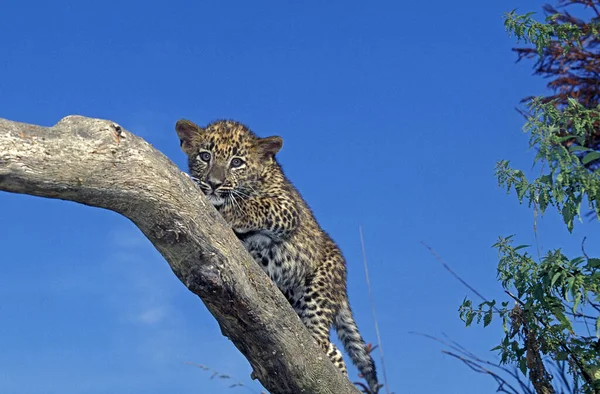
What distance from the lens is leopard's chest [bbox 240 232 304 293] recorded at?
25.1ft

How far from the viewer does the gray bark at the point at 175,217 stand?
187 inches

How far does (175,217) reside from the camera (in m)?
5.30

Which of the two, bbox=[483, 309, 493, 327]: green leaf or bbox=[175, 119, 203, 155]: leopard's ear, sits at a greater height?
bbox=[175, 119, 203, 155]: leopard's ear

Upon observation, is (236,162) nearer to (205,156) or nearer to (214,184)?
(205,156)

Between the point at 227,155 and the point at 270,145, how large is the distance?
461 mm

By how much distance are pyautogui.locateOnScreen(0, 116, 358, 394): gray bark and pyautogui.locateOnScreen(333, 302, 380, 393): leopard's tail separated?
4.65 ft

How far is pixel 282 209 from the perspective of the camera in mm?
7695

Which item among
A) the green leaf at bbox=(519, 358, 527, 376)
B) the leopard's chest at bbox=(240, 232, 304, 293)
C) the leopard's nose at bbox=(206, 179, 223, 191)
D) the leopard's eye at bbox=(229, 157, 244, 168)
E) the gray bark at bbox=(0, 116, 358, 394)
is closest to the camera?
the gray bark at bbox=(0, 116, 358, 394)

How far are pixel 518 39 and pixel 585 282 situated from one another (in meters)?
2.23

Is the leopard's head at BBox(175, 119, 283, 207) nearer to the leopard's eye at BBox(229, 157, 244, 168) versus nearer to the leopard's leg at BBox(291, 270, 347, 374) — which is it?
the leopard's eye at BBox(229, 157, 244, 168)

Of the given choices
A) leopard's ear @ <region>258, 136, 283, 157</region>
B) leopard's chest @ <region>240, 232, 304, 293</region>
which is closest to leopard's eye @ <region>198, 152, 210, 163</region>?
leopard's ear @ <region>258, 136, 283, 157</region>

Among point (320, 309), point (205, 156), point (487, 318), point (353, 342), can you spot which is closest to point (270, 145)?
point (205, 156)

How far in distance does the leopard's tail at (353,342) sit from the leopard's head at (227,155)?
62.3 inches

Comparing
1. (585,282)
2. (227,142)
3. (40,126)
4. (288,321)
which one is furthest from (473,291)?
(40,126)
